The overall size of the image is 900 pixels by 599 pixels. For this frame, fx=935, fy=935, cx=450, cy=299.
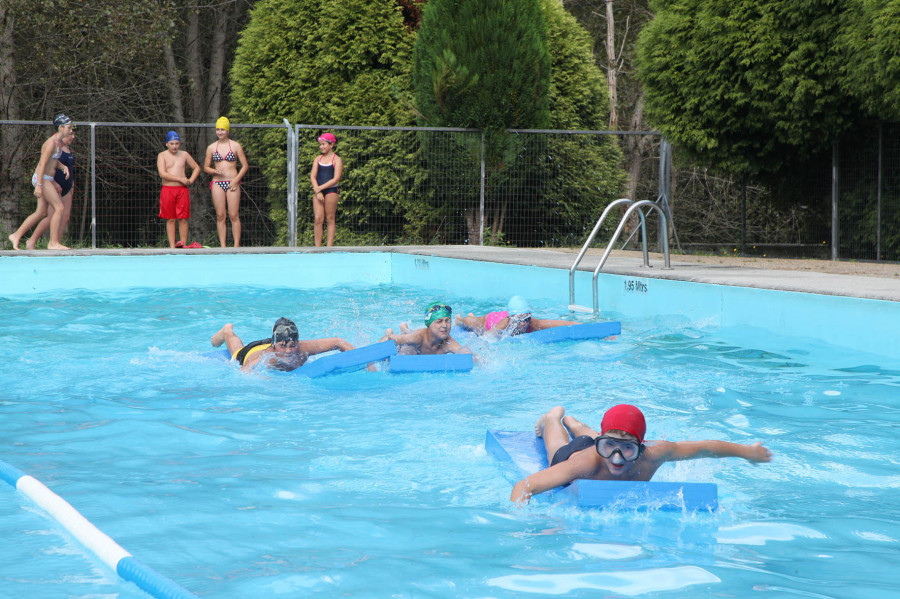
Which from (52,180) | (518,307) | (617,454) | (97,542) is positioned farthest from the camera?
(52,180)

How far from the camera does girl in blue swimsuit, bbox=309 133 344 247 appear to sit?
14969 mm

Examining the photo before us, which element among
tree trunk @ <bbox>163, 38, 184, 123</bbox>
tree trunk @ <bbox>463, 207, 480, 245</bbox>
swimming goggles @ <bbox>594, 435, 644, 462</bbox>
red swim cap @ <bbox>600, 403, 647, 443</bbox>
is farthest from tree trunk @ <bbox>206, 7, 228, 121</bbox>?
swimming goggles @ <bbox>594, 435, 644, 462</bbox>

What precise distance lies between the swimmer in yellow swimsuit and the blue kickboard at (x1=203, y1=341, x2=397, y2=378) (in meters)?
0.14

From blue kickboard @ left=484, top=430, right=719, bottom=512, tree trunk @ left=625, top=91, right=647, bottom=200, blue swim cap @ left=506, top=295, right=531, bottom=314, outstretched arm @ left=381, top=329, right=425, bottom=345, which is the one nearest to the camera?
blue kickboard @ left=484, top=430, right=719, bottom=512

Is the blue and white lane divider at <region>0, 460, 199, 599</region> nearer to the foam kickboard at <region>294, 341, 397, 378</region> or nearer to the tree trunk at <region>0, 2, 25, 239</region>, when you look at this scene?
the foam kickboard at <region>294, 341, 397, 378</region>

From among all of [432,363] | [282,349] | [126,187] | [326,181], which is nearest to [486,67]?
[326,181]

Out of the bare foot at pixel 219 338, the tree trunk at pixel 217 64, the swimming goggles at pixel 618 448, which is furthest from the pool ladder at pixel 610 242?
the tree trunk at pixel 217 64

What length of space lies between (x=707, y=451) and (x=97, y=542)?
2.91m

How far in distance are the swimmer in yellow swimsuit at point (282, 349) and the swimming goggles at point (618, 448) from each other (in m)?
3.61

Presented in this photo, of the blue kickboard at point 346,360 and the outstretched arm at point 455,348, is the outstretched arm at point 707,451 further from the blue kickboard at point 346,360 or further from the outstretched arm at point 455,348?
the outstretched arm at point 455,348

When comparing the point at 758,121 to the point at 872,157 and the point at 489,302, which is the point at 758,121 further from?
the point at 489,302

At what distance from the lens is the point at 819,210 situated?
15.9m

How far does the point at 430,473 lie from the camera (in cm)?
493

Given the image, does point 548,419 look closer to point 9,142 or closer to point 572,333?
point 572,333
